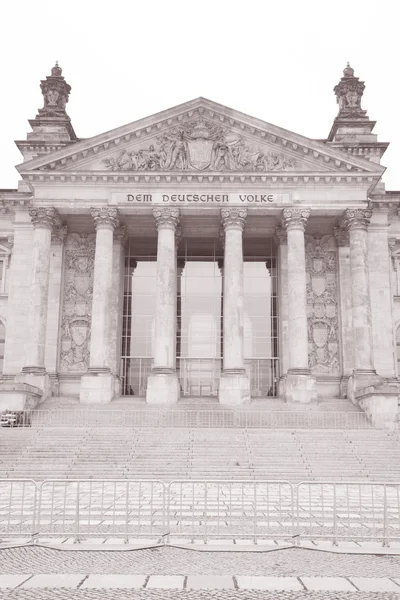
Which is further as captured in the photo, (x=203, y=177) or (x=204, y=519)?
(x=203, y=177)

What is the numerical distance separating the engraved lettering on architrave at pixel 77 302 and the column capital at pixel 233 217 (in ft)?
30.4

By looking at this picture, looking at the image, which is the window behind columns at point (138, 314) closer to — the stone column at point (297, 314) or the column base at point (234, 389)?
the column base at point (234, 389)

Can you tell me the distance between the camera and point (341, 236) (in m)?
40.2

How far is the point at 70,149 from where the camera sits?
37.3 metres

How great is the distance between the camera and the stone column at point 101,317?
114ft

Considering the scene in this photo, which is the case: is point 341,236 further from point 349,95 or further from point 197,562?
point 197,562

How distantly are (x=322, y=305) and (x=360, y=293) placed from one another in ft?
14.5

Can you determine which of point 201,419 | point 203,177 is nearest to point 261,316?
point 203,177

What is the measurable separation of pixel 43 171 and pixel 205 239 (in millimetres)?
11308

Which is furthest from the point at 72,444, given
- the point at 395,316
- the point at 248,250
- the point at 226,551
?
the point at 395,316

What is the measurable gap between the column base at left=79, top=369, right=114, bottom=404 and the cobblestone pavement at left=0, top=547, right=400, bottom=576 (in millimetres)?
24010

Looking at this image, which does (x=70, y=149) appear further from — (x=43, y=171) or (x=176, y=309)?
(x=176, y=309)

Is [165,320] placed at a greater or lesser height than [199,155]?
lesser

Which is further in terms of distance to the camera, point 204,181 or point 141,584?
point 204,181
